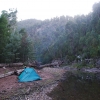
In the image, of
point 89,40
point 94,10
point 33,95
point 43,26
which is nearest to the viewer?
point 33,95

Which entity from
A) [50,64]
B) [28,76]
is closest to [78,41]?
[50,64]

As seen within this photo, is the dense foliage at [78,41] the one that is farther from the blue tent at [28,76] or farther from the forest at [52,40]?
the blue tent at [28,76]

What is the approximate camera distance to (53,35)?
11212 cm

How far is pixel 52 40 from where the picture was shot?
109438 millimetres

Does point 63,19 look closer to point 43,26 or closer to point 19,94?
point 43,26

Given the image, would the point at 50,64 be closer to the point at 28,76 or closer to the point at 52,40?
the point at 28,76

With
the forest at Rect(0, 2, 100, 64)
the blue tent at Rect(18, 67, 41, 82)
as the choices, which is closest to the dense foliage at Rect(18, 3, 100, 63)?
the forest at Rect(0, 2, 100, 64)

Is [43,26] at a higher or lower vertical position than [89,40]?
higher

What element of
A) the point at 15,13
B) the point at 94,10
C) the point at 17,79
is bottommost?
the point at 17,79

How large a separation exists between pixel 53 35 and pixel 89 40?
5273 centimetres

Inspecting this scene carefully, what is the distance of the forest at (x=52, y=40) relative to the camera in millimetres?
29172

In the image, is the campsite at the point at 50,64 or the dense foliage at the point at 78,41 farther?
Result: the dense foliage at the point at 78,41

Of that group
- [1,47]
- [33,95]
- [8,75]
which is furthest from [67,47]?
[33,95]

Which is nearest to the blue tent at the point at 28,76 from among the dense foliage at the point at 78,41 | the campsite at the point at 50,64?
the campsite at the point at 50,64
